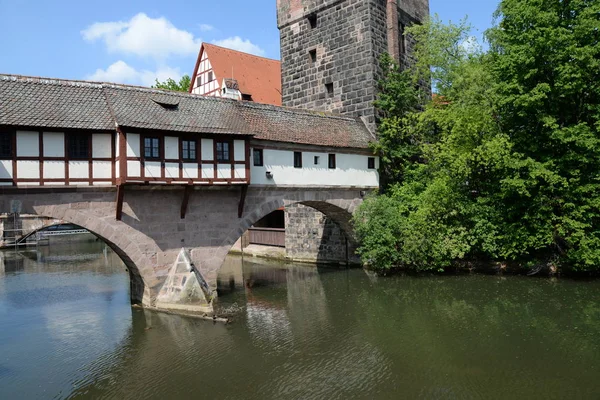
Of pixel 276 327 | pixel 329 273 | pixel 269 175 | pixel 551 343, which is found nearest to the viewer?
pixel 551 343

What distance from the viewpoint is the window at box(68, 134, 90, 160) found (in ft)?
45.4

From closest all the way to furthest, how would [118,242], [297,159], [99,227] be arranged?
1. [99,227]
2. [118,242]
3. [297,159]

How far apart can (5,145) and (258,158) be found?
26.1ft

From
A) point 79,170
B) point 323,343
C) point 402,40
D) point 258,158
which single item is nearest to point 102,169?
point 79,170

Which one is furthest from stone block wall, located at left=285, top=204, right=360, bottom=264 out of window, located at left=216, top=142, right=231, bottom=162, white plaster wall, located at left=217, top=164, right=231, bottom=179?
window, located at left=216, top=142, right=231, bottom=162

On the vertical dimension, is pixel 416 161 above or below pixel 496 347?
above

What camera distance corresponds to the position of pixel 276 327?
544 inches

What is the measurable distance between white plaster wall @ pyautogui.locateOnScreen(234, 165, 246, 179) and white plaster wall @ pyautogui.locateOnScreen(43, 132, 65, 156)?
206 inches

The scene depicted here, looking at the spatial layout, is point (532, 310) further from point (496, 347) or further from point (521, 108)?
point (521, 108)

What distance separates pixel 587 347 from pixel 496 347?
78.5 inches

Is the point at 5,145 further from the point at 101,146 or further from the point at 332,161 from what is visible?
the point at 332,161

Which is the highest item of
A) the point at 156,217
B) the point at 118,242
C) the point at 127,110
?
the point at 127,110

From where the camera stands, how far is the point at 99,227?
1423 centimetres

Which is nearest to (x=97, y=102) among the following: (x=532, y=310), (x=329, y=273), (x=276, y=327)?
(x=276, y=327)
